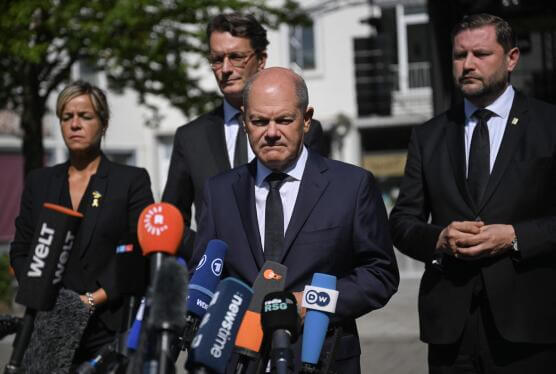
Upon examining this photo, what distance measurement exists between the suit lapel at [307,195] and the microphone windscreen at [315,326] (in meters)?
0.39

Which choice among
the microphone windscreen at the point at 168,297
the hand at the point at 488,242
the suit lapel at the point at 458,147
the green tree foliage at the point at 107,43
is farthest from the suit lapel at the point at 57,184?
the green tree foliage at the point at 107,43

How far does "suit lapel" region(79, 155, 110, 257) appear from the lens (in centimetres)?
474

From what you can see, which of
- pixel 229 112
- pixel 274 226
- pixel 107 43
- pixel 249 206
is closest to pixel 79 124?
pixel 229 112

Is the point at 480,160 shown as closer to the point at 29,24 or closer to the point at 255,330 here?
the point at 255,330

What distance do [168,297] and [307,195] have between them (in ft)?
3.59

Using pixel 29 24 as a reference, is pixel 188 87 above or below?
below

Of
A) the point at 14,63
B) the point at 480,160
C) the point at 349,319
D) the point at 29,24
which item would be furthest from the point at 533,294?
the point at 14,63

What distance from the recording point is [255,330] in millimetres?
3021

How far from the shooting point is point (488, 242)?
3947 millimetres

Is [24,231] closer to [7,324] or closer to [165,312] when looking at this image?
[7,324]

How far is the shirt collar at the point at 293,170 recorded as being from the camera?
365 centimetres

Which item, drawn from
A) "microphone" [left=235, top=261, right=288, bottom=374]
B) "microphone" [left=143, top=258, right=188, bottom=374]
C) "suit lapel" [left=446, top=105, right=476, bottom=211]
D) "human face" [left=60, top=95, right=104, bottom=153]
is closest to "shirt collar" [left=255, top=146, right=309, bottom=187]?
"microphone" [left=235, top=261, right=288, bottom=374]

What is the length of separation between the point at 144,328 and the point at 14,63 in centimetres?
1381

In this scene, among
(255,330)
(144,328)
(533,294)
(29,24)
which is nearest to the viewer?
(144,328)
